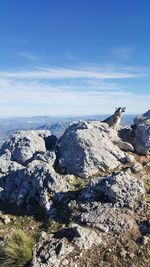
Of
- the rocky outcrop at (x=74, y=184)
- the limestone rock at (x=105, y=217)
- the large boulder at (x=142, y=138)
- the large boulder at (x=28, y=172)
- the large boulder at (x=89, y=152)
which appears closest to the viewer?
the rocky outcrop at (x=74, y=184)

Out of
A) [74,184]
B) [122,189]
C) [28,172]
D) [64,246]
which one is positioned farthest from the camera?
[28,172]

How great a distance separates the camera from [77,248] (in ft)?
52.5

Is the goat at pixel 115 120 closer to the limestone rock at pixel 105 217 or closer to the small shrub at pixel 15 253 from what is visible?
the limestone rock at pixel 105 217

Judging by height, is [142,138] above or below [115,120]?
below

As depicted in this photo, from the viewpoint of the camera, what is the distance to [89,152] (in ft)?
79.9

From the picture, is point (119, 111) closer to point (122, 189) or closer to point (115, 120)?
point (115, 120)

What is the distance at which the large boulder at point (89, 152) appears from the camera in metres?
23.8

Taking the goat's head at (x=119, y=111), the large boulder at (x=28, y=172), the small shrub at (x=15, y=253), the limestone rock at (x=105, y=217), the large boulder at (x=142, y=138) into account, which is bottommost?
the small shrub at (x=15, y=253)

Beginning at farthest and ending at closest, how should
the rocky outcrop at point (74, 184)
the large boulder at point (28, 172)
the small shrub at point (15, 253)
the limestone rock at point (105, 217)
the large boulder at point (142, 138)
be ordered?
the large boulder at point (142, 138) < the large boulder at point (28, 172) < the limestone rock at point (105, 217) < the rocky outcrop at point (74, 184) < the small shrub at point (15, 253)

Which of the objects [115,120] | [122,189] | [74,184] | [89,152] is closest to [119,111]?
[115,120]

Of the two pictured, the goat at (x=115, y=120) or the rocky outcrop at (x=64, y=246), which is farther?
the goat at (x=115, y=120)

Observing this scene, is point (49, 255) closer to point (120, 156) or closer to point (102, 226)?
point (102, 226)

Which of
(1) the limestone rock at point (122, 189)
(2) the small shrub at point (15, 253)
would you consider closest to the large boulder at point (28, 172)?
(1) the limestone rock at point (122, 189)

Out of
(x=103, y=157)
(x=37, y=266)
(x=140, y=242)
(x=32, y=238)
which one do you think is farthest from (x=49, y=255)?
(x=103, y=157)
